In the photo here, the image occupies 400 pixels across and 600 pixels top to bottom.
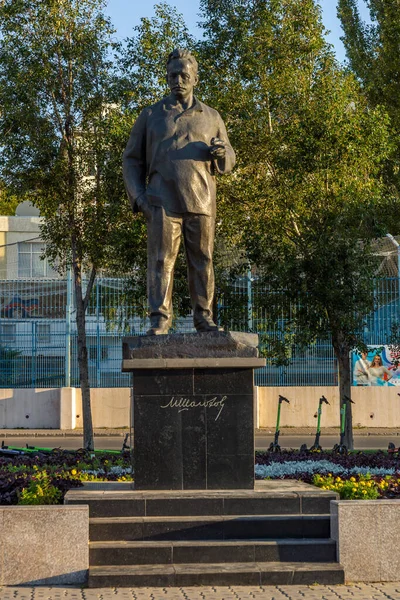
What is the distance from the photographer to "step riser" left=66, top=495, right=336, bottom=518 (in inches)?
340

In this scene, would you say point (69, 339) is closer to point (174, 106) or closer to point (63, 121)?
point (63, 121)

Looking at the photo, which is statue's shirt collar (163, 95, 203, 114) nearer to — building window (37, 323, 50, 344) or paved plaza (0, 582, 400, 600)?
paved plaza (0, 582, 400, 600)

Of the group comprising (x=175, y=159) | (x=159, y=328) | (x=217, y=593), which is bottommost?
(x=217, y=593)

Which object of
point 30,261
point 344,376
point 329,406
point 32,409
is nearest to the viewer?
point 344,376

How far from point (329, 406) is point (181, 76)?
1726 cm

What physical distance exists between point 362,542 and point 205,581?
132cm

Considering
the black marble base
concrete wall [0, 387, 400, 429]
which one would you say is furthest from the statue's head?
concrete wall [0, 387, 400, 429]

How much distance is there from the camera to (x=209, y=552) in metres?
8.37

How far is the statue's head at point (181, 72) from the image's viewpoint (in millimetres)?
9805

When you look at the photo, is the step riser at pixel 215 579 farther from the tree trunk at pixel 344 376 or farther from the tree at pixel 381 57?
the tree at pixel 381 57

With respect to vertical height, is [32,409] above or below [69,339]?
below

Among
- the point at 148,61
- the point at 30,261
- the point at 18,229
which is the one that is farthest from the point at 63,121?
the point at 18,229

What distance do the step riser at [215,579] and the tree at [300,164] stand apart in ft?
29.9

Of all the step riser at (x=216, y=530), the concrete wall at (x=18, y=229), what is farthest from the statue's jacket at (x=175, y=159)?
the concrete wall at (x=18, y=229)
